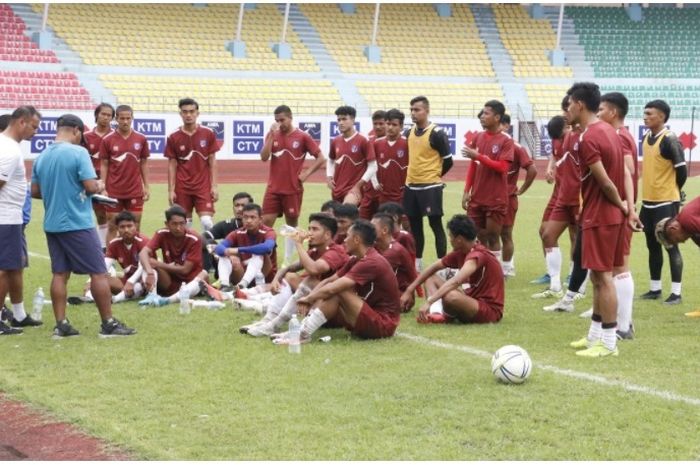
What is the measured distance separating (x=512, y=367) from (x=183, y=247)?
5685 mm

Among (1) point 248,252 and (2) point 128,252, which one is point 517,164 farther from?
(2) point 128,252

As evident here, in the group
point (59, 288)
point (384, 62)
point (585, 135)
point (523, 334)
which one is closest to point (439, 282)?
point (523, 334)

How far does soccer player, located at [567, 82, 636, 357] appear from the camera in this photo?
30.7 ft

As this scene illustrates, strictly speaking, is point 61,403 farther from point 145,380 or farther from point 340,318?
point 340,318

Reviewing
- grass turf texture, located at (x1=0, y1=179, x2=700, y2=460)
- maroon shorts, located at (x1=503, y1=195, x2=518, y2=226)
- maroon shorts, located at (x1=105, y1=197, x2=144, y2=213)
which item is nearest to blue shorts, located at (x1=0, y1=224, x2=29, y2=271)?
grass turf texture, located at (x1=0, y1=179, x2=700, y2=460)

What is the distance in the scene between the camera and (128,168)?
1512 cm

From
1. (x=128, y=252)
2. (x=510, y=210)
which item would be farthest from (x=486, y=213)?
(x=128, y=252)

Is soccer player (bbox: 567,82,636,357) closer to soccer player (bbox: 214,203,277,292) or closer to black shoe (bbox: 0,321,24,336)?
soccer player (bbox: 214,203,277,292)

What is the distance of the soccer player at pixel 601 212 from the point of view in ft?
30.7

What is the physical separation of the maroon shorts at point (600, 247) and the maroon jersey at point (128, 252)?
223 inches

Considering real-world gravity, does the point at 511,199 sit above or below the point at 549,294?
above

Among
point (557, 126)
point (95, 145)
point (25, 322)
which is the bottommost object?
point (25, 322)

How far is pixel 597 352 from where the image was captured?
9375mm

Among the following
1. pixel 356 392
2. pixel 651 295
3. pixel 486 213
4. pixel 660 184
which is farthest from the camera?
pixel 486 213
